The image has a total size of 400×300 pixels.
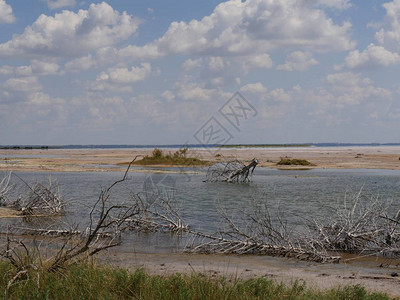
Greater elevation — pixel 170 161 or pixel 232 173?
pixel 170 161

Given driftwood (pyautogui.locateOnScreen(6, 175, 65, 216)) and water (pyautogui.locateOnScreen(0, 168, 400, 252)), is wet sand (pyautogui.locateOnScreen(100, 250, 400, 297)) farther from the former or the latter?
driftwood (pyautogui.locateOnScreen(6, 175, 65, 216))

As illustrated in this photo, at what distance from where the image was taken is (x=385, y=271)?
32.5ft

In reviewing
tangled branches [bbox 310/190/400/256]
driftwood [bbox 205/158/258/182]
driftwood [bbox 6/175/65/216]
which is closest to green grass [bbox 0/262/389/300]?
tangled branches [bbox 310/190/400/256]

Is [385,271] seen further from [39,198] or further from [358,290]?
[39,198]

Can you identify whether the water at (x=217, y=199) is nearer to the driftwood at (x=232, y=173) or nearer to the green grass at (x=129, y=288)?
the driftwood at (x=232, y=173)

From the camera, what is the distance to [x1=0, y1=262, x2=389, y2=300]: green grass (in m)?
6.33

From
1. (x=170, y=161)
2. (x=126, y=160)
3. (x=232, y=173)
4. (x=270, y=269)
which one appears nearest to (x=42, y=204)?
(x=270, y=269)

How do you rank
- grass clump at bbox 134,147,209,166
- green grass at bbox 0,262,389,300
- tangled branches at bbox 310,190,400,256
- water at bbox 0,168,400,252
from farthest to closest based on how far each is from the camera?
grass clump at bbox 134,147,209,166 → water at bbox 0,168,400,252 → tangled branches at bbox 310,190,400,256 → green grass at bbox 0,262,389,300

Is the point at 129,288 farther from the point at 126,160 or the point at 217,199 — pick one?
the point at 126,160

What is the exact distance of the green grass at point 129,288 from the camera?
249 inches

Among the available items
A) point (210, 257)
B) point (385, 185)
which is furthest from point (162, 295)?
point (385, 185)

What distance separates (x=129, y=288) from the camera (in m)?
6.83

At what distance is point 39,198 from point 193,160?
30.6m

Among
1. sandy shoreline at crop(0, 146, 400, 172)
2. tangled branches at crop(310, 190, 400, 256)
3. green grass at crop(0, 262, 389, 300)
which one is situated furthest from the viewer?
sandy shoreline at crop(0, 146, 400, 172)
